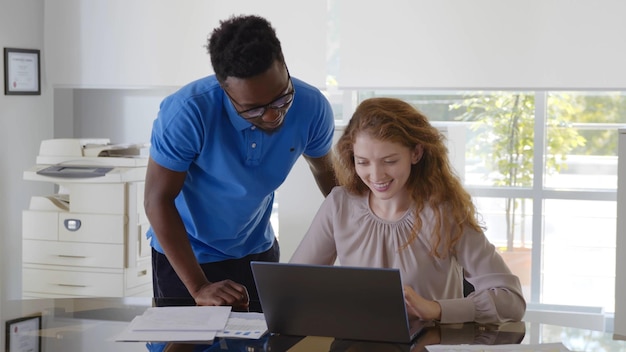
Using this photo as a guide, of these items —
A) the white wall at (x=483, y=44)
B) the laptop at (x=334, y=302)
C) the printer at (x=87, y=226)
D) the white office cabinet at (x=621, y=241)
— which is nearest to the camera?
the laptop at (x=334, y=302)

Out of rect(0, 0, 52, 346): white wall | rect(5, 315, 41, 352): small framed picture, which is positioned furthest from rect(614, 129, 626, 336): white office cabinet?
rect(0, 0, 52, 346): white wall

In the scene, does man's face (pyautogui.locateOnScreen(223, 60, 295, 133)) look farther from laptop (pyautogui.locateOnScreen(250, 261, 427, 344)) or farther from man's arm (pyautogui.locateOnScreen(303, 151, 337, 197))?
man's arm (pyautogui.locateOnScreen(303, 151, 337, 197))

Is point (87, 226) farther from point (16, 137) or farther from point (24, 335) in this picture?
point (24, 335)

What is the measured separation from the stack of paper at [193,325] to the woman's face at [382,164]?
428mm

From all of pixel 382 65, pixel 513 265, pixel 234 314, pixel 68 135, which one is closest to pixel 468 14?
pixel 382 65

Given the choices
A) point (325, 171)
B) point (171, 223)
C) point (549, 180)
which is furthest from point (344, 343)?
point (549, 180)

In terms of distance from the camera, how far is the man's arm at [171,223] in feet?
6.91

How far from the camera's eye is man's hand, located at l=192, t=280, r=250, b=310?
2.00m

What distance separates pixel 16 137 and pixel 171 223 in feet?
9.16

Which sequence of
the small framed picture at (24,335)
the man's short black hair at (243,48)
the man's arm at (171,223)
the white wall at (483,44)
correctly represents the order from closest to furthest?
the small framed picture at (24,335), the man's short black hair at (243,48), the man's arm at (171,223), the white wall at (483,44)

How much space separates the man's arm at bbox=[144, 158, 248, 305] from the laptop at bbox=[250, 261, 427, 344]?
0.40 metres

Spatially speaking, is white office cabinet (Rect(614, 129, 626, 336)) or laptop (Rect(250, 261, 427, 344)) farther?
white office cabinet (Rect(614, 129, 626, 336))

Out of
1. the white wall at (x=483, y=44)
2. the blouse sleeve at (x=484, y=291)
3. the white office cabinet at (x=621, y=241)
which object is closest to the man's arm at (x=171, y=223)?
the blouse sleeve at (x=484, y=291)

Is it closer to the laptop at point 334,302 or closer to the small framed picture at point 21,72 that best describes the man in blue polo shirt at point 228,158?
the laptop at point 334,302
